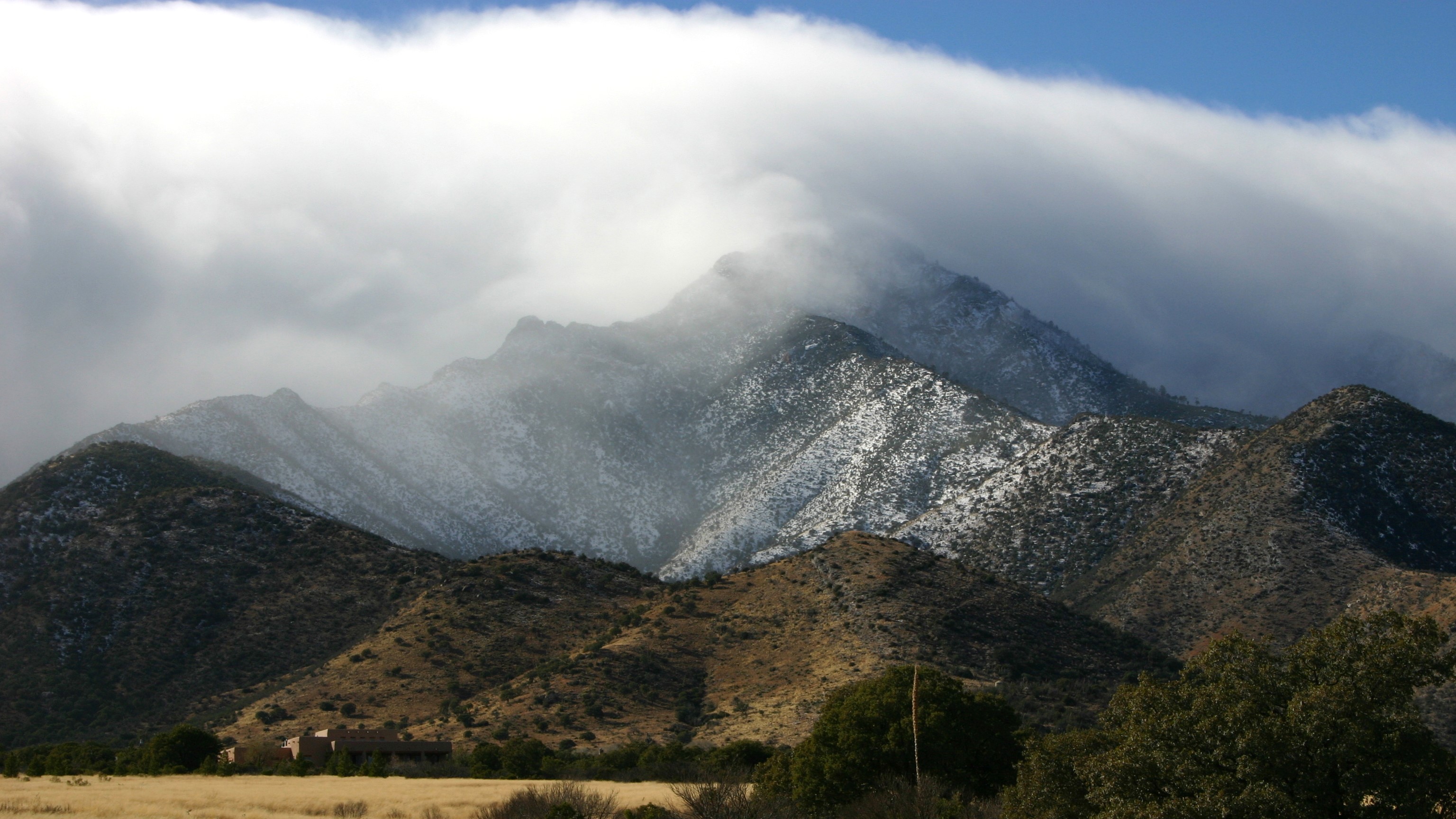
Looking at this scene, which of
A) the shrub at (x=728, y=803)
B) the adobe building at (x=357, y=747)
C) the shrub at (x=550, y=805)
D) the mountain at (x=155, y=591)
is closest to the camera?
the shrub at (x=550, y=805)

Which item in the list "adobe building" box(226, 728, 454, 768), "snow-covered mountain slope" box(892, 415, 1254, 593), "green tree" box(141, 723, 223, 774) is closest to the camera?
"green tree" box(141, 723, 223, 774)

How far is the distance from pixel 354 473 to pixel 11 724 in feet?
212

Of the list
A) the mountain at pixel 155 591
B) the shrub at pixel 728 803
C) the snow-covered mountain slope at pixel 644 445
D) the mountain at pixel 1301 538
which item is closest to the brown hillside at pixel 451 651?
the mountain at pixel 155 591

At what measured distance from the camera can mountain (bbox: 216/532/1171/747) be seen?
70.0 meters

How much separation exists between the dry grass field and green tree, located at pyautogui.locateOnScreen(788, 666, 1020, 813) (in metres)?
4.68

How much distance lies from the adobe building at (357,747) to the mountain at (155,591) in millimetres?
22767

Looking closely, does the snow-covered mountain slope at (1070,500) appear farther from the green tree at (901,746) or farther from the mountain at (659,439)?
the green tree at (901,746)

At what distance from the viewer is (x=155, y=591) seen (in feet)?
303

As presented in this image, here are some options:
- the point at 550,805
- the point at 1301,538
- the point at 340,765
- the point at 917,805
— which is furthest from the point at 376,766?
the point at 1301,538

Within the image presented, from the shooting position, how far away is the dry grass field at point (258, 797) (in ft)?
101

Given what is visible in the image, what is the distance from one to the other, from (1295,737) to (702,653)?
6222 centimetres

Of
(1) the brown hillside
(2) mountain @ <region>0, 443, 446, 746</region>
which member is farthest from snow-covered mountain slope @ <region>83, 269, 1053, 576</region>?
(1) the brown hillside

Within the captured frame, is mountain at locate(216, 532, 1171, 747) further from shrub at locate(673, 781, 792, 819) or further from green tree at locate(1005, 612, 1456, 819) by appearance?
green tree at locate(1005, 612, 1456, 819)

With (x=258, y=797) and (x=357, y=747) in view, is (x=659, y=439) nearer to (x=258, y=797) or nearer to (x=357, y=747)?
(x=357, y=747)
